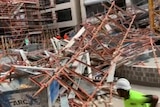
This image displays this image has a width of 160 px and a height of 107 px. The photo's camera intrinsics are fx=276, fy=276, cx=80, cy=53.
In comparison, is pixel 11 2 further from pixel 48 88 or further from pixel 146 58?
pixel 48 88

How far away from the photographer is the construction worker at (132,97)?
3202 millimetres

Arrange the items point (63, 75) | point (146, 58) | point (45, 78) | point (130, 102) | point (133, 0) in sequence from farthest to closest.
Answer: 1. point (133, 0)
2. point (146, 58)
3. point (63, 75)
4. point (45, 78)
5. point (130, 102)

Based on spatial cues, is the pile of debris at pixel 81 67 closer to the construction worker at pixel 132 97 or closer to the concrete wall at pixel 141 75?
the concrete wall at pixel 141 75

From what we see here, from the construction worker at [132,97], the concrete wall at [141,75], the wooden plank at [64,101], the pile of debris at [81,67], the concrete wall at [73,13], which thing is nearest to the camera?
the construction worker at [132,97]

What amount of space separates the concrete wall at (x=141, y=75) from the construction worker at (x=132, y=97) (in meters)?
3.53

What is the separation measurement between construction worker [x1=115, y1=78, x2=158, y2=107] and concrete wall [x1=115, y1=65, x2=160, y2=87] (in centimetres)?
353

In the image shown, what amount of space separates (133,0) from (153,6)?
972 centimetres

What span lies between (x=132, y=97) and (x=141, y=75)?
152 inches


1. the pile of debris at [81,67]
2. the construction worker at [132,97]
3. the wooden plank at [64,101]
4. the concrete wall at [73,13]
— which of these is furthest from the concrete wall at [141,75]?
the concrete wall at [73,13]

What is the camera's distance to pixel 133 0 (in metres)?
21.9

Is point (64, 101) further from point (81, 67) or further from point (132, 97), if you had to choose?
point (132, 97)

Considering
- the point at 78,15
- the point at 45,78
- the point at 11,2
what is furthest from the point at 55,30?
the point at 45,78

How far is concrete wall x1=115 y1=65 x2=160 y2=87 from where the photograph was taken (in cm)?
674

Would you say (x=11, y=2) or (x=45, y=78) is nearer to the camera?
(x=45, y=78)
